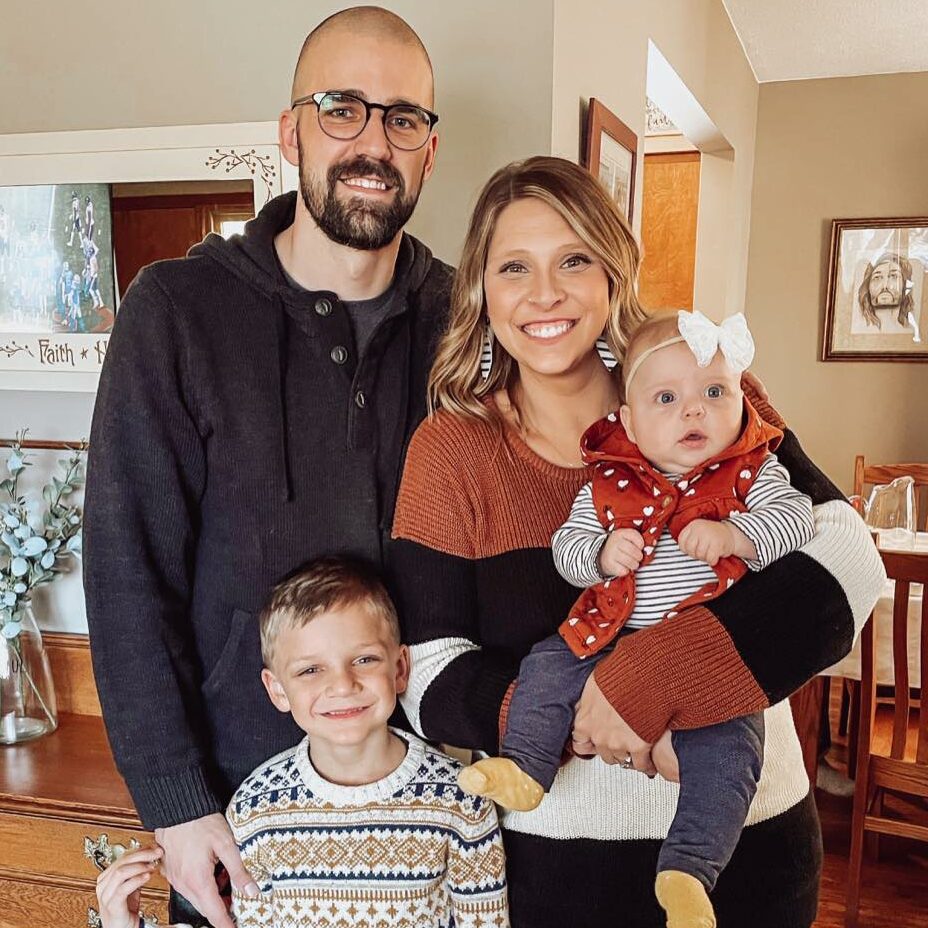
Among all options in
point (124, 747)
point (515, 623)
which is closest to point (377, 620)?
point (515, 623)

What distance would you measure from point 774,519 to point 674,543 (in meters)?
0.13

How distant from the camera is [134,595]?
1.33m

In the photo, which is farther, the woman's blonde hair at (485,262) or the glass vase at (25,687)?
the glass vase at (25,687)

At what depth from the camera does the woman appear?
1.17 metres

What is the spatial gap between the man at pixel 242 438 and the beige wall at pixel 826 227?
13.2ft

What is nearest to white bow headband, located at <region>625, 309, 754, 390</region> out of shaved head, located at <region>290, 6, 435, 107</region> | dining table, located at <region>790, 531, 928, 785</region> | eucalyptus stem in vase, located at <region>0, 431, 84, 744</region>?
shaved head, located at <region>290, 6, 435, 107</region>

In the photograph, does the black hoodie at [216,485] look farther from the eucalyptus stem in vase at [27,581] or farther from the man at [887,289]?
the man at [887,289]

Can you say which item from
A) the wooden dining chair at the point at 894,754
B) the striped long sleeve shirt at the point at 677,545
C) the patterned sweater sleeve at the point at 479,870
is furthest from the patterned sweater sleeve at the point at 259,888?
the wooden dining chair at the point at 894,754

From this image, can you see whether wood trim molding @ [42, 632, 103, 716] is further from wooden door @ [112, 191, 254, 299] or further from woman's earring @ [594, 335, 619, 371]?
woman's earring @ [594, 335, 619, 371]

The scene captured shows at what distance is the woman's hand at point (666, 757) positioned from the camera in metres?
1.17

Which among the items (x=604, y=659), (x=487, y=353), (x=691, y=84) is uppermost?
(x=691, y=84)

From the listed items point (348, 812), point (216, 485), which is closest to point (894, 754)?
point (348, 812)

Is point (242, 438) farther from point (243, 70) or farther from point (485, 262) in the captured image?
point (243, 70)

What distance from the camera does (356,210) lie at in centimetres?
136
